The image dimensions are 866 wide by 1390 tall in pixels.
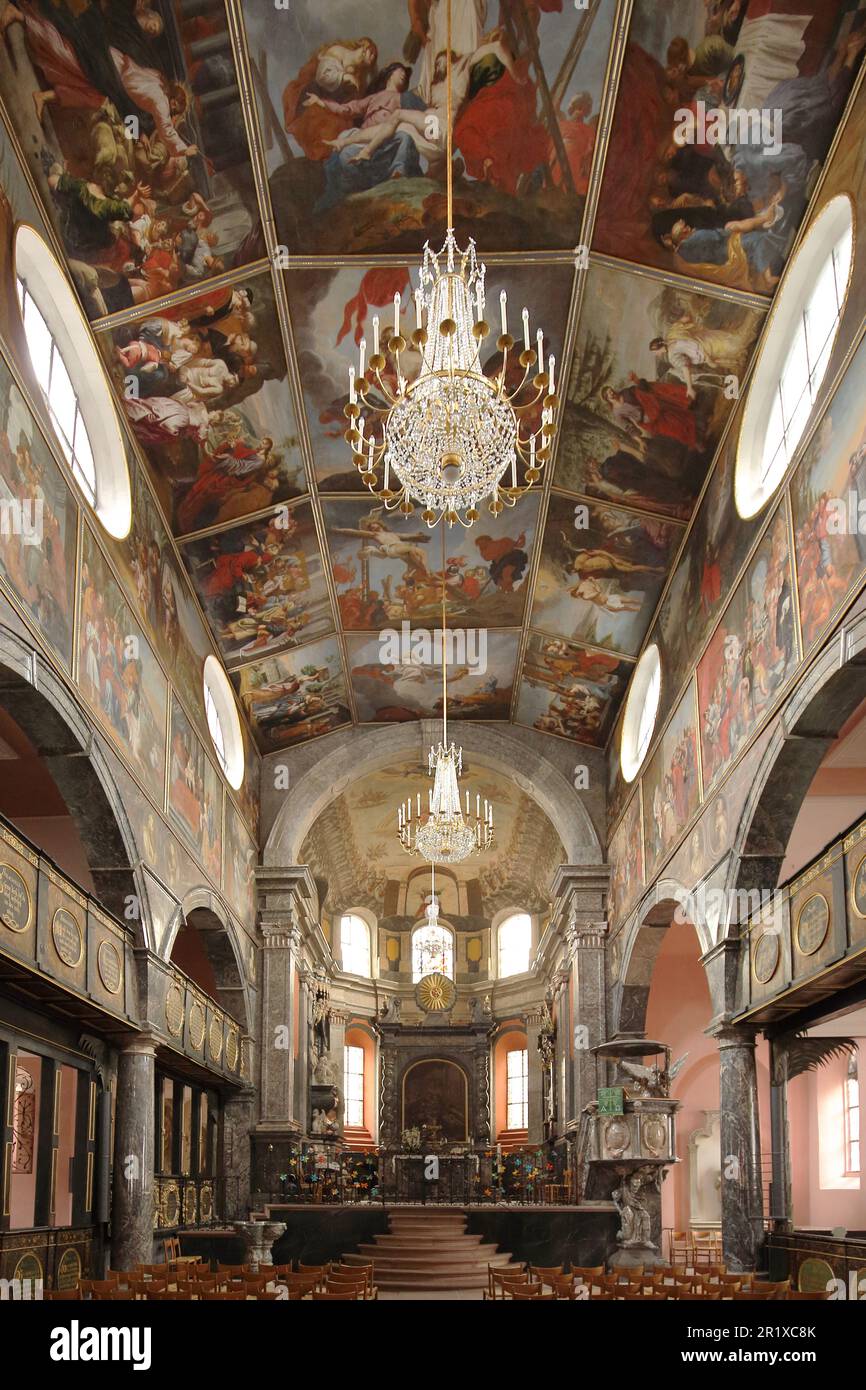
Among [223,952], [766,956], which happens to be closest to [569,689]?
[223,952]

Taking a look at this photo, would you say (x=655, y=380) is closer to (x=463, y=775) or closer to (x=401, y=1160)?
(x=463, y=775)

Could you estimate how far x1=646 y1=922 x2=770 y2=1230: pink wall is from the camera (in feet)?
81.3

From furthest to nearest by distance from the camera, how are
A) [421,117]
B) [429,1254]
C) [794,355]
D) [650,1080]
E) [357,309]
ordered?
[650,1080] < [429,1254] < [357,309] < [794,355] < [421,117]

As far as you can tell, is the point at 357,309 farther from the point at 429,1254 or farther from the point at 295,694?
the point at 429,1254

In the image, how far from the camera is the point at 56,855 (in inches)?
715

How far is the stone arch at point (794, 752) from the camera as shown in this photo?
11.3 metres

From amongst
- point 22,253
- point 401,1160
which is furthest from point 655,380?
point 401,1160

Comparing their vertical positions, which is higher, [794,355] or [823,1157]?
[794,355]

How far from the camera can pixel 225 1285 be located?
1026cm

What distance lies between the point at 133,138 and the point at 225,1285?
9.50 meters

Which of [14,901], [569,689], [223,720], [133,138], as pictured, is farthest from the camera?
[569,689]
